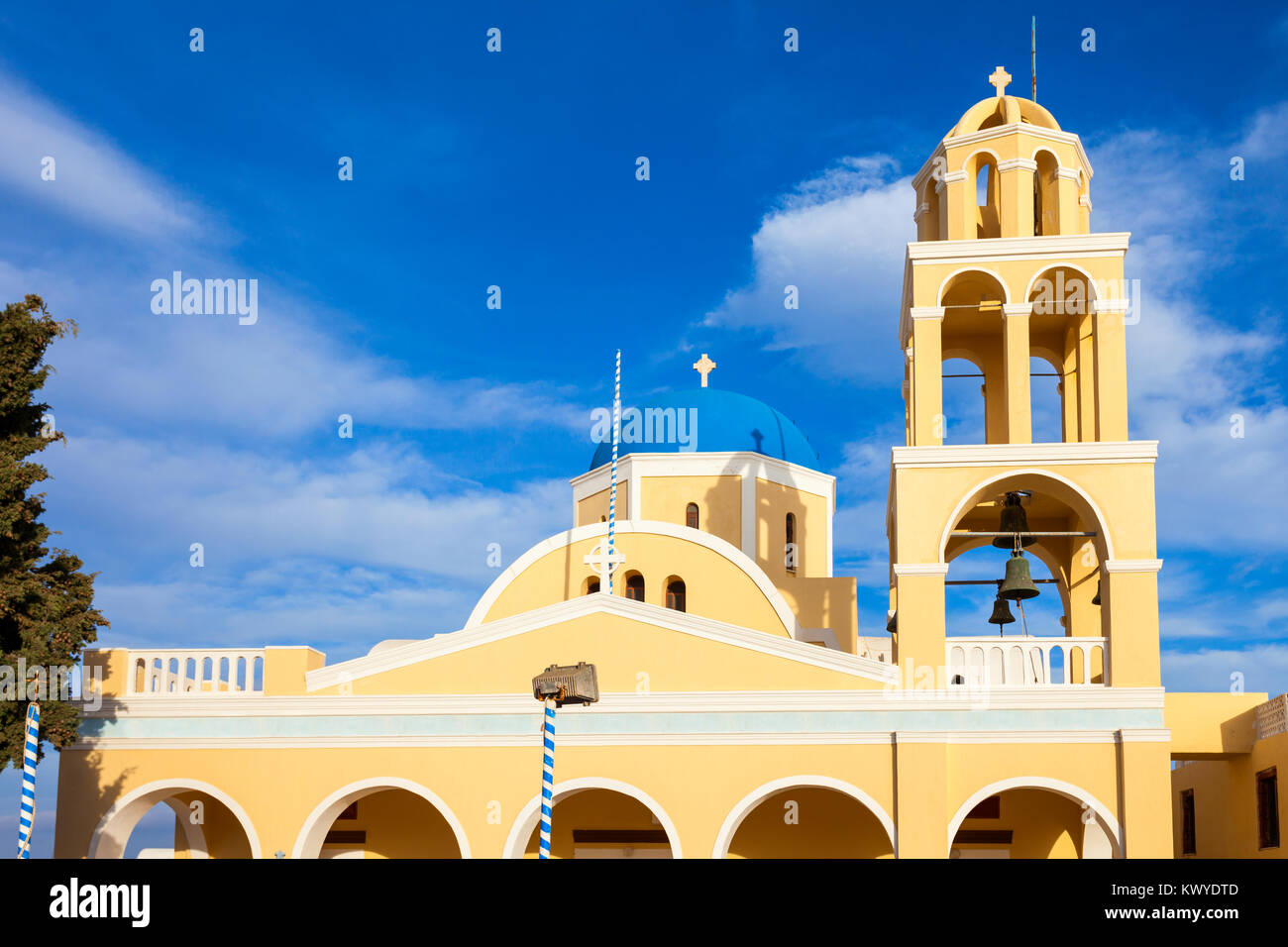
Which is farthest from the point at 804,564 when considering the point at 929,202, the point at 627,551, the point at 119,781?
the point at 119,781

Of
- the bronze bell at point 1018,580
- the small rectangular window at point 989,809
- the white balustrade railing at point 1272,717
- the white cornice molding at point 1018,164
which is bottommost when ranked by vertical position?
the small rectangular window at point 989,809

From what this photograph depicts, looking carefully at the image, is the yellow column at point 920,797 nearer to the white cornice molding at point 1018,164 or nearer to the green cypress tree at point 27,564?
the white cornice molding at point 1018,164

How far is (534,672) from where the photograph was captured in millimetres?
17656

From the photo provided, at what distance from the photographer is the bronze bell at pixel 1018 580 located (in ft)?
55.8

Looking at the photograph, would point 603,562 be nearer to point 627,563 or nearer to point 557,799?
point 627,563

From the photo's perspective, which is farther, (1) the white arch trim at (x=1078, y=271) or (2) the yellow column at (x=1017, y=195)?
(2) the yellow column at (x=1017, y=195)

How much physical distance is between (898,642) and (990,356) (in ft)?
18.4

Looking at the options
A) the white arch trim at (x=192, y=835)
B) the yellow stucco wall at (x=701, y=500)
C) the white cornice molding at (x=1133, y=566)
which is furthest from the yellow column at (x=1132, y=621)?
the white arch trim at (x=192, y=835)

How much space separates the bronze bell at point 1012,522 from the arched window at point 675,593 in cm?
524

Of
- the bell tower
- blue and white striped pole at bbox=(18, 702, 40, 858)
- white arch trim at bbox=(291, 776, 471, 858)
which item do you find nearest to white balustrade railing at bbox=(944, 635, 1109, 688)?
the bell tower

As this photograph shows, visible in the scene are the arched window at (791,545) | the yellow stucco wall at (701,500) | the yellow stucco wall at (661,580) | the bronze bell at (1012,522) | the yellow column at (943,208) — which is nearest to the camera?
the bronze bell at (1012,522)

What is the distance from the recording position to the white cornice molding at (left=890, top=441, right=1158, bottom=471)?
671 inches

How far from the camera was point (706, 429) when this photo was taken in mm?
25766
